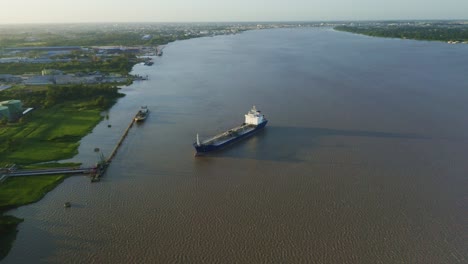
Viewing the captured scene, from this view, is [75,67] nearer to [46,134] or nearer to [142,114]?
[142,114]

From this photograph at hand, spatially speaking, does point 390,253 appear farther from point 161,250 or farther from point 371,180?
point 161,250

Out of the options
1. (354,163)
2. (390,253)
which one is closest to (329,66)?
(354,163)

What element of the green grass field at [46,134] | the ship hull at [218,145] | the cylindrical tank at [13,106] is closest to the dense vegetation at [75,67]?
the green grass field at [46,134]

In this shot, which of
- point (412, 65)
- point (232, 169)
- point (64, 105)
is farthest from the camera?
point (412, 65)

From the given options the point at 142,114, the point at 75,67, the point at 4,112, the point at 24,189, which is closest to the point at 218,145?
the point at 142,114

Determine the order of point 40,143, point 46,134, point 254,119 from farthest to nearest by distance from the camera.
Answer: point 254,119, point 46,134, point 40,143

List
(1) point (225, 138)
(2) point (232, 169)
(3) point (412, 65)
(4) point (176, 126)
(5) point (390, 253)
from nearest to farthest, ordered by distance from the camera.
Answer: (5) point (390, 253)
(2) point (232, 169)
(1) point (225, 138)
(4) point (176, 126)
(3) point (412, 65)
